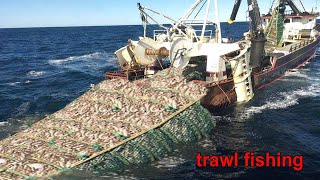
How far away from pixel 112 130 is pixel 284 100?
2379 centimetres

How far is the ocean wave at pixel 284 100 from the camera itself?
3291 centimetres

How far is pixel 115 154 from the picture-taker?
19.9 metres

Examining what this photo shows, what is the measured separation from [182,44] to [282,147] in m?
15.4

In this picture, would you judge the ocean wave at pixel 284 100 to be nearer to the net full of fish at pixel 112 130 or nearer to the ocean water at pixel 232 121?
the ocean water at pixel 232 121

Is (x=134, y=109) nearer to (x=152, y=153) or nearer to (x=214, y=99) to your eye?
(x=152, y=153)

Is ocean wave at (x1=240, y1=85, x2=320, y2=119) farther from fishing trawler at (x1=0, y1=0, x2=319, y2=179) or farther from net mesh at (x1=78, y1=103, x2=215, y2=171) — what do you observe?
net mesh at (x1=78, y1=103, x2=215, y2=171)

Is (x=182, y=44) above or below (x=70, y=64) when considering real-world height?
above

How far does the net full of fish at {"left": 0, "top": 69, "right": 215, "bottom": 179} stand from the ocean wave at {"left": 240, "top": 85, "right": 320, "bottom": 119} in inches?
331

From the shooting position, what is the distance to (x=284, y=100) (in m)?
36.6

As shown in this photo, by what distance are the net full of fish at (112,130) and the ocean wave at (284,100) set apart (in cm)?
841

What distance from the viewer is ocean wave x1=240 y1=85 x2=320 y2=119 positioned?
3291 centimetres

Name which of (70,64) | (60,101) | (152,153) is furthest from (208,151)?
(70,64)

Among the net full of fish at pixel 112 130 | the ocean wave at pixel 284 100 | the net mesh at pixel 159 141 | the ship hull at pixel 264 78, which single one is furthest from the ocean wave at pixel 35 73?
the net mesh at pixel 159 141

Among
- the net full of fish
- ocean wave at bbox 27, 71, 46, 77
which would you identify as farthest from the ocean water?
the net full of fish
